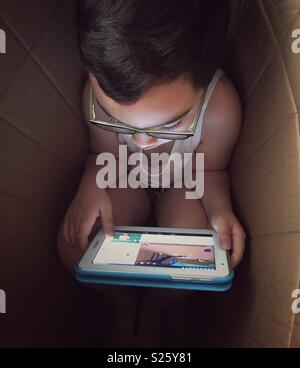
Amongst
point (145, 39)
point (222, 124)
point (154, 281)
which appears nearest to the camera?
point (145, 39)

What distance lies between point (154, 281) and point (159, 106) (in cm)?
27

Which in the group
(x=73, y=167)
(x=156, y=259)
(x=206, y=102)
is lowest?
(x=156, y=259)

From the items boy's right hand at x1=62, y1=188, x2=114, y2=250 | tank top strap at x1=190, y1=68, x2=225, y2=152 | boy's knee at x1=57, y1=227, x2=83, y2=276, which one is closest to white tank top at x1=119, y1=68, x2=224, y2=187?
tank top strap at x1=190, y1=68, x2=225, y2=152

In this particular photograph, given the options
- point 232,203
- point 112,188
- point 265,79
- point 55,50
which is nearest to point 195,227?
point 232,203

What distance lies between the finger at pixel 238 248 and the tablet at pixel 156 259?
3cm

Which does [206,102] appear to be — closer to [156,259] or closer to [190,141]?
[190,141]

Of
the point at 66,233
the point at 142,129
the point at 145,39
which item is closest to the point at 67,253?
the point at 66,233

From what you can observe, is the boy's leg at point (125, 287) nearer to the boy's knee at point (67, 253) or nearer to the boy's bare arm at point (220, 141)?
the boy's knee at point (67, 253)

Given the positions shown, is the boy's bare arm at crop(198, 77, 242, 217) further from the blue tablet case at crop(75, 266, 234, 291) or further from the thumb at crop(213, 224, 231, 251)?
the blue tablet case at crop(75, 266, 234, 291)

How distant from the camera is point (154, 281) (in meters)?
0.57

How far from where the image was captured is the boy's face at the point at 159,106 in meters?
0.51

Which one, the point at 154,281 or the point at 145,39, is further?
the point at 154,281

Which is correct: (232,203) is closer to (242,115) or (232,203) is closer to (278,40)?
(242,115)

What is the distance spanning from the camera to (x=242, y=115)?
0.67 m
